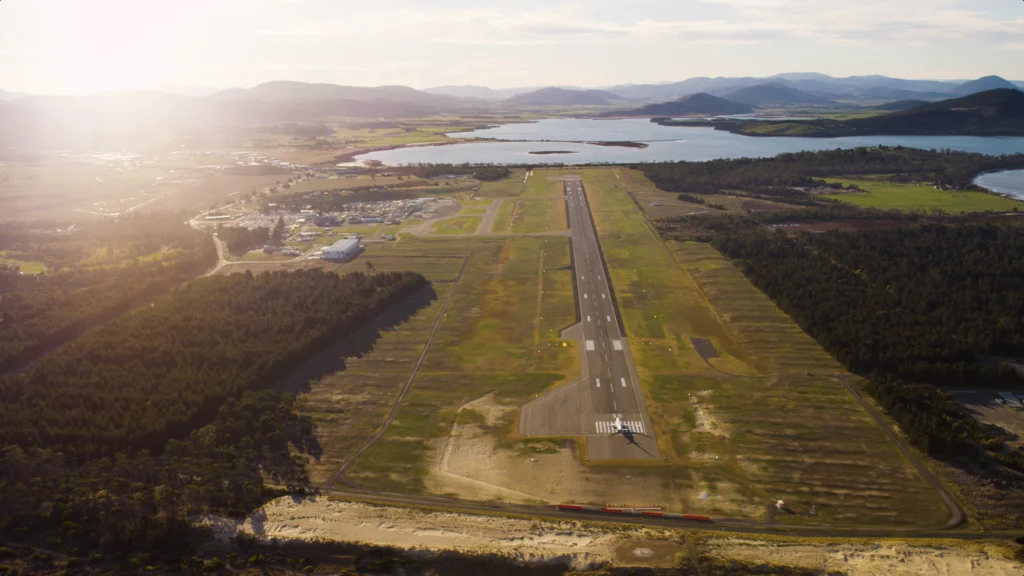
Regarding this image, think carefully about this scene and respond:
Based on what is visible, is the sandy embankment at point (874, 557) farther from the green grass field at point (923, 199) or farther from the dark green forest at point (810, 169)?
the dark green forest at point (810, 169)

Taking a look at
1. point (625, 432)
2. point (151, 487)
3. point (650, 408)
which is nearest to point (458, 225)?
point (650, 408)

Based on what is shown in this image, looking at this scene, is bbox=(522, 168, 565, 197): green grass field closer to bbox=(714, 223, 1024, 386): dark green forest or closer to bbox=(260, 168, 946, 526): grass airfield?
bbox=(714, 223, 1024, 386): dark green forest

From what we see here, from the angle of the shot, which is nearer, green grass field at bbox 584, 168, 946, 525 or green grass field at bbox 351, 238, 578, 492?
green grass field at bbox 584, 168, 946, 525

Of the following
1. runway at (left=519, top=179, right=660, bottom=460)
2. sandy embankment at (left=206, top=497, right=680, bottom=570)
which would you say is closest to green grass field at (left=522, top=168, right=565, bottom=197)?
runway at (left=519, top=179, right=660, bottom=460)

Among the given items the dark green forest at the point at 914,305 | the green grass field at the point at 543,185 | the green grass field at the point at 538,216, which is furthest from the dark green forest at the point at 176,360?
the green grass field at the point at 543,185

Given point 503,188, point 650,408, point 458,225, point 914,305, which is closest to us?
point 650,408

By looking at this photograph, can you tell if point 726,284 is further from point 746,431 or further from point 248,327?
point 248,327

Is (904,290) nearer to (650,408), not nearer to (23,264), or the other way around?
(650,408)

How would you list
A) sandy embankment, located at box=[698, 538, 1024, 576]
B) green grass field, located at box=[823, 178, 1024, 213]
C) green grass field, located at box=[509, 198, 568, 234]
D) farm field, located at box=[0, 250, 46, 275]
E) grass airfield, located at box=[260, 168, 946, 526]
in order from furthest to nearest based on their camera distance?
green grass field, located at box=[823, 178, 1024, 213], green grass field, located at box=[509, 198, 568, 234], farm field, located at box=[0, 250, 46, 275], grass airfield, located at box=[260, 168, 946, 526], sandy embankment, located at box=[698, 538, 1024, 576]

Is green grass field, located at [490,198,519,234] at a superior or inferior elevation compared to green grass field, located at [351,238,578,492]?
superior
